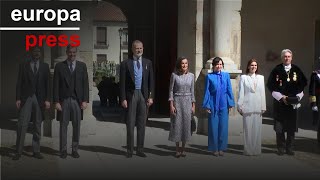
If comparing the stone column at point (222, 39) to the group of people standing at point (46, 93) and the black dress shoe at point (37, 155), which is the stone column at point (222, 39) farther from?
the black dress shoe at point (37, 155)

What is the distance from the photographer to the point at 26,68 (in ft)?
28.0

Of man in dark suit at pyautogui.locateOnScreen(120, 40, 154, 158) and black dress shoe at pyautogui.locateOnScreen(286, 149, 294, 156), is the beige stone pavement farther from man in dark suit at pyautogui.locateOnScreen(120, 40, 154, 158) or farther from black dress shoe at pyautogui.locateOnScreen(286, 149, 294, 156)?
man in dark suit at pyautogui.locateOnScreen(120, 40, 154, 158)

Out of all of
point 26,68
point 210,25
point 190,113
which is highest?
point 210,25

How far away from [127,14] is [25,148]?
8.34 meters

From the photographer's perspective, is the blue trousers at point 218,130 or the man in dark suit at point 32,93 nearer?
the man in dark suit at point 32,93

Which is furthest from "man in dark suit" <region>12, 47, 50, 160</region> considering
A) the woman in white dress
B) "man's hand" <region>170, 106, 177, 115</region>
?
the woman in white dress

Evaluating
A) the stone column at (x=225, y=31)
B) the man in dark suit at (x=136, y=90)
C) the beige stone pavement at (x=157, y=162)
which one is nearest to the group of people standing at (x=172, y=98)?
the man in dark suit at (x=136, y=90)

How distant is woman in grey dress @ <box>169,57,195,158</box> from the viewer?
8.88 m

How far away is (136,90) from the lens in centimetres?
888

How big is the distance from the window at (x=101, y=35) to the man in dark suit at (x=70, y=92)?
200ft

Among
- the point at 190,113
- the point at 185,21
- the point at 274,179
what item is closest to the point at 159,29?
the point at 185,21

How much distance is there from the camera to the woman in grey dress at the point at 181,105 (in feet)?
29.1

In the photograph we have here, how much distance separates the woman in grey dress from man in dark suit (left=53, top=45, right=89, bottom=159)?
1385 millimetres

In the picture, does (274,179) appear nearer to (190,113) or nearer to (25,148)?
(190,113)
